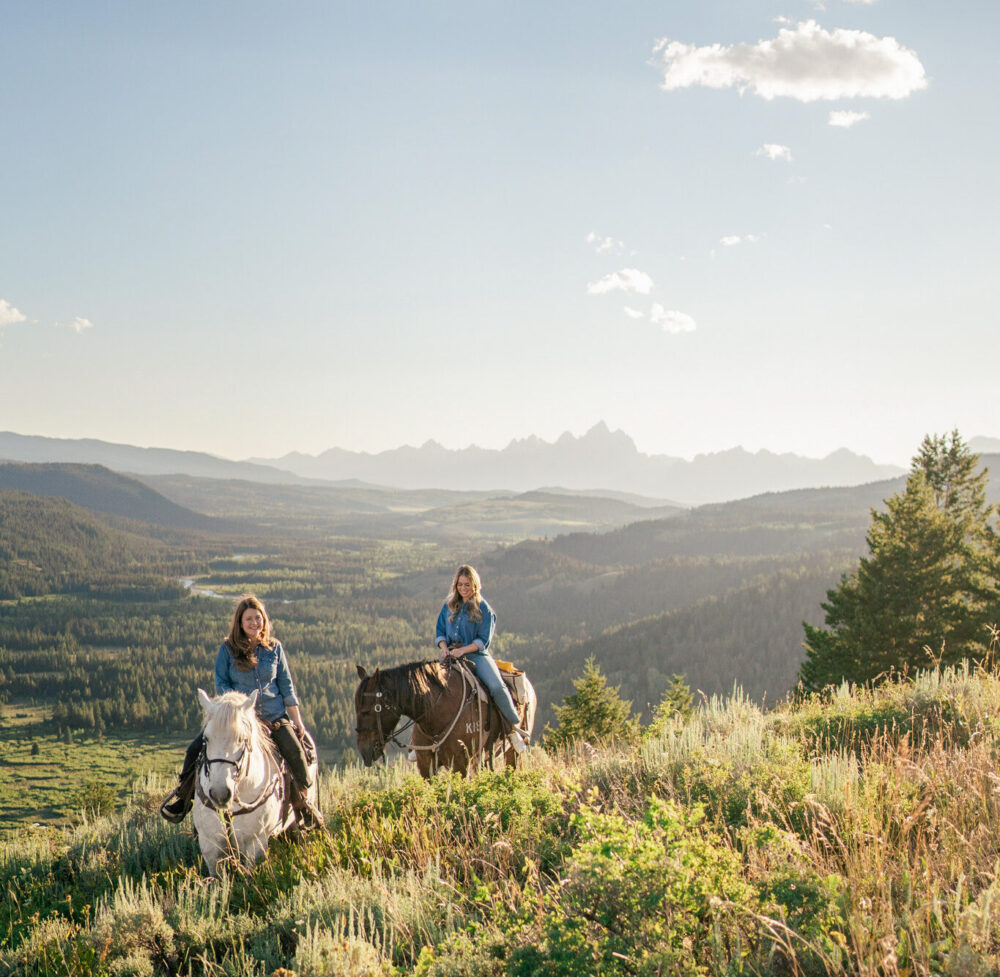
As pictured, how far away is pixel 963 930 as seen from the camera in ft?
9.23

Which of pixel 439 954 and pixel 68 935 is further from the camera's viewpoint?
pixel 68 935

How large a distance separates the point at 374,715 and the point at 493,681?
1.91m

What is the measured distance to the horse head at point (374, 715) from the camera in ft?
28.0

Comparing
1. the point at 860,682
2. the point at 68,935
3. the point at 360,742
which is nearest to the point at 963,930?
the point at 68,935

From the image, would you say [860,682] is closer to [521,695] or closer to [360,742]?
[521,695]

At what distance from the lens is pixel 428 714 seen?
9016 millimetres

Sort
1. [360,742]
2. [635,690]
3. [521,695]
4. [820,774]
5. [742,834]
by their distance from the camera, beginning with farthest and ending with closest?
[635,690] < [521,695] < [360,742] < [820,774] < [742,834]

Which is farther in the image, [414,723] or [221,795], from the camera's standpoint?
[414,723]

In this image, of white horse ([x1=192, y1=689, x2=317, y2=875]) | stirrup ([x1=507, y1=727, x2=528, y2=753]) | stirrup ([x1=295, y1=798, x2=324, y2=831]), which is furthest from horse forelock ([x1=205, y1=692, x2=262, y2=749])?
stirrup ([x1=507, y1=727, x2=528, y2=753])

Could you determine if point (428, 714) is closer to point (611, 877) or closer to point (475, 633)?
point (475, 633)

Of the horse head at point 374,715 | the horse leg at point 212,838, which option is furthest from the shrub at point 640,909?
the horse head at point 374,715

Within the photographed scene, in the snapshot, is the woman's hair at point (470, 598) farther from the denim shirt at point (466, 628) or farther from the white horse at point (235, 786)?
the white horse at point (235, 786)

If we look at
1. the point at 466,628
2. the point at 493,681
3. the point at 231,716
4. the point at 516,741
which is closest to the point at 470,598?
the point at 466,628

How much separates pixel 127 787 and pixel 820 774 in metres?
114
